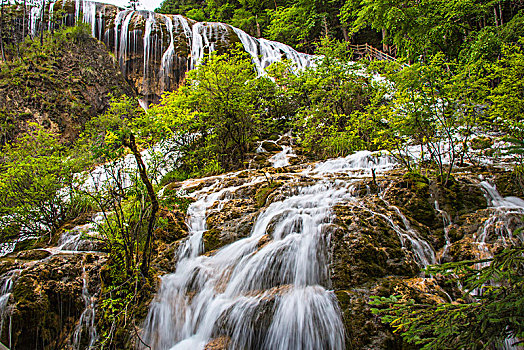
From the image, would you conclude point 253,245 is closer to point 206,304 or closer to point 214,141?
point 206,304

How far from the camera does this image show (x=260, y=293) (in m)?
3.63

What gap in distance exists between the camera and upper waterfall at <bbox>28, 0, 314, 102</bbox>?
15.6 metres

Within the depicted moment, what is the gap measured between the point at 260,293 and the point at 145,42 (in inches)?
664

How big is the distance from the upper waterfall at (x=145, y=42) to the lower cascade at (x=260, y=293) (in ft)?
41.5

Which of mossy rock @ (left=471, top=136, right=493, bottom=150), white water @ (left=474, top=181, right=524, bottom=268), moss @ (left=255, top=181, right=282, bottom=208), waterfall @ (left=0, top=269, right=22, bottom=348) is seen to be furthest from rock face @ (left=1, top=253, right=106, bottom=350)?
mossy rock @ (left=471, top=136, right=493, bottom=150)

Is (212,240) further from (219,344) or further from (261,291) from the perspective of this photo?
(219,344)

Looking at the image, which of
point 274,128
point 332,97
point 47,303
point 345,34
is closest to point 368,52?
point 345,34

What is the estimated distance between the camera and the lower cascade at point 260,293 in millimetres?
3123

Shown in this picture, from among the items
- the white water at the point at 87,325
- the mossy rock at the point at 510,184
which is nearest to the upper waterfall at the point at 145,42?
the mossy rock at the point at 510,184

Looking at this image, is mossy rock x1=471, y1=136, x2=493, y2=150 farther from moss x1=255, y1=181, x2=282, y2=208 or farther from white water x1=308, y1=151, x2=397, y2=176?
moss x1=255, y1=181, x2=282, y2=208

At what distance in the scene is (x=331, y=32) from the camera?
20.7 m

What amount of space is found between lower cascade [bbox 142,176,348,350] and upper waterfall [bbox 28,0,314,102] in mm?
12650

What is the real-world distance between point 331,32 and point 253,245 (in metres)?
20.8

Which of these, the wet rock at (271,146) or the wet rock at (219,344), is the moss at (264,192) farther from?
the wet rock at (271,146)
